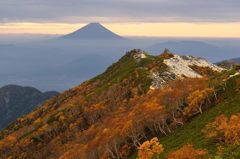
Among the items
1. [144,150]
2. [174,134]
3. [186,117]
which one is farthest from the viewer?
[186,117]

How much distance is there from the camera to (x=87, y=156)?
355ft

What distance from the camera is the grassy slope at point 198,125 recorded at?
8569cm

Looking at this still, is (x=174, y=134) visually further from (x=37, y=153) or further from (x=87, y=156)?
(x=37, y=153)

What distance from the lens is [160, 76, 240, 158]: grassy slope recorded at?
281 feet

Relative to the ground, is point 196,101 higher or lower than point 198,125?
higher

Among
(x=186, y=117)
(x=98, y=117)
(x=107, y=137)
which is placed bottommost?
(x=98, y=117)

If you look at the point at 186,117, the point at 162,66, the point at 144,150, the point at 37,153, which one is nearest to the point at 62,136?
the point at 37,153

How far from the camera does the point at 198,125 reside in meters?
95.1

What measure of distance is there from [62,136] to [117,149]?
75308mm

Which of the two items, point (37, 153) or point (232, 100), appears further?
point (37, 153)

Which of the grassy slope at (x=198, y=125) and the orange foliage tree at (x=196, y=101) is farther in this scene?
the orange foliage tree at (x=196, y=101)

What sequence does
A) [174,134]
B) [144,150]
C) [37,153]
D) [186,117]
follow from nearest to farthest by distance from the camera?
[144,150] → [174,134] → [186,117] → [37,153]

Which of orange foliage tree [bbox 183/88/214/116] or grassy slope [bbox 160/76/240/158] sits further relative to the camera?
orange foliage tree [bbox 183/88/214/116]

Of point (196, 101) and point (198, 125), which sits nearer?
point (198, 125)
